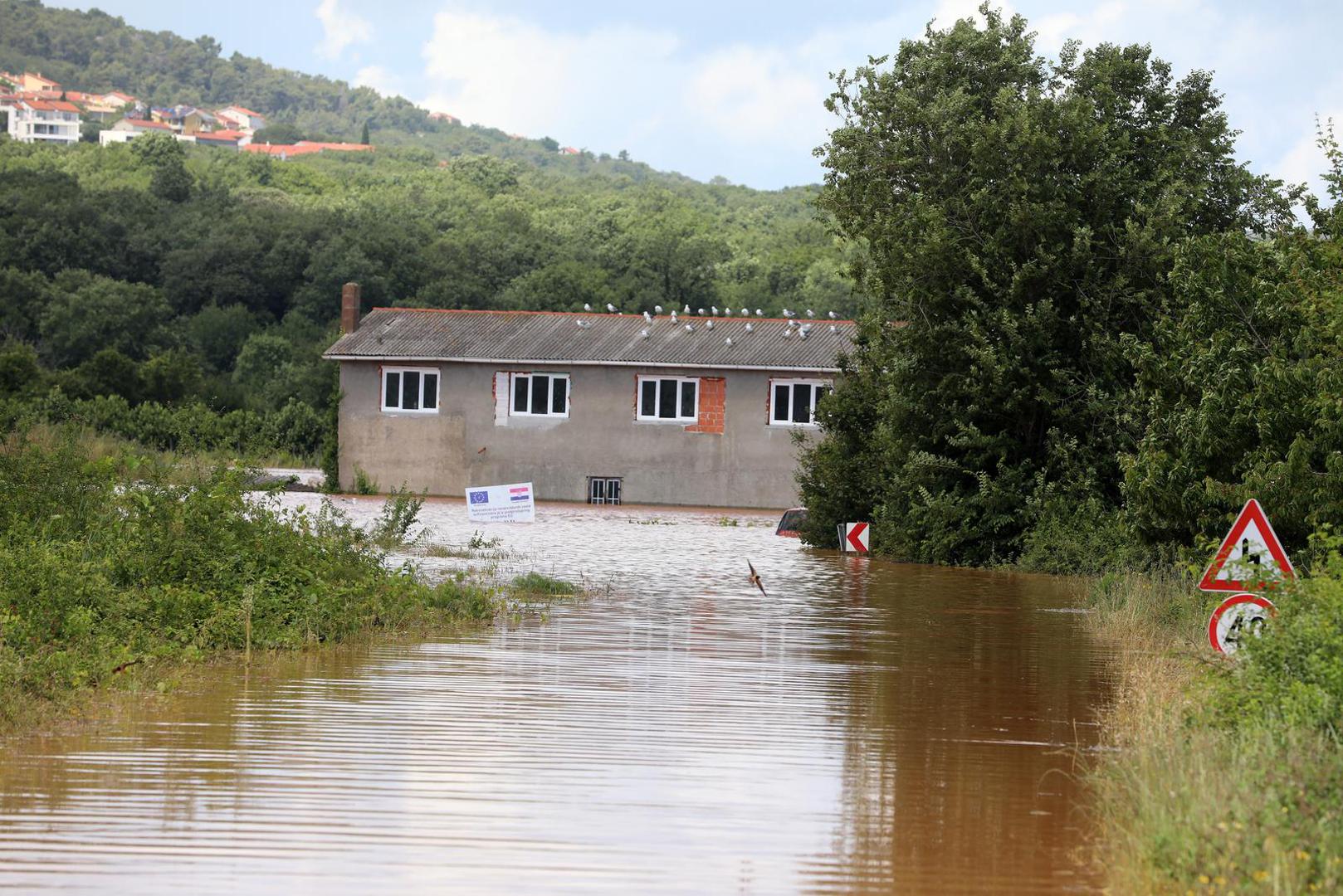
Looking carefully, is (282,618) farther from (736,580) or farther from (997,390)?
(997,390)

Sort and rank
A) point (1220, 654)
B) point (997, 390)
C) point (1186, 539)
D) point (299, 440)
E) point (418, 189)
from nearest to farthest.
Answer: point (1220, 654)
point (1186, 539)
point (997, 390)
point (299, 440)
point (418, 189)

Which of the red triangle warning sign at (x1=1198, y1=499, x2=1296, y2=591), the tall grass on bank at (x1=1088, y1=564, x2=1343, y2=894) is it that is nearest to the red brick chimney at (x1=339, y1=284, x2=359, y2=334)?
the tall grass on bank at (x1=1088, y1=564, x2=1343, y2=894)

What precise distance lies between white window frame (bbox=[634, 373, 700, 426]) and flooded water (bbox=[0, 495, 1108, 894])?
110ft

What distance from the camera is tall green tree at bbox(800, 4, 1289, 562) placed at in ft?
98.6

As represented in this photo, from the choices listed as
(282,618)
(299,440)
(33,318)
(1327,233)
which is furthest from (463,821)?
(33,318)

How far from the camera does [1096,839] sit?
9461mm

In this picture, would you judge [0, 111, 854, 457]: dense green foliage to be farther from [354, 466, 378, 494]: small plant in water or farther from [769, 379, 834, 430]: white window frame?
[769, 379, 834, 430]: white window frame

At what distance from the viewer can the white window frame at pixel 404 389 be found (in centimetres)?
5441

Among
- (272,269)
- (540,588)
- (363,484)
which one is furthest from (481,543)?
(272,269)

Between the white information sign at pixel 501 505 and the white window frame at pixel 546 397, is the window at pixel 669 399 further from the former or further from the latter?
the white information sign at pixel 501 505

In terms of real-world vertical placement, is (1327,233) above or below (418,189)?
below

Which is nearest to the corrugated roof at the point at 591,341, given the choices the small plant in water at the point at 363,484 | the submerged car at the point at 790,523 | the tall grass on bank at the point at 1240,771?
the small plant in water at the point at 363,484

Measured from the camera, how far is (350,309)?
57656mm

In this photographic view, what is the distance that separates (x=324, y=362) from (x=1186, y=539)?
2287 inches
